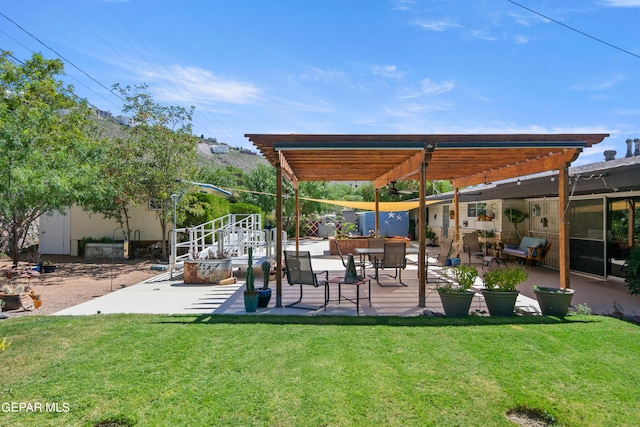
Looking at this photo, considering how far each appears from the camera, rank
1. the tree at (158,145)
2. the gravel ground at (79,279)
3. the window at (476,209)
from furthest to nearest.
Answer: the window at (476,209), the tree at (158,145), the gravel ground at (79,279)

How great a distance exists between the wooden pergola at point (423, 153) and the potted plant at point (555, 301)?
0.70 meters

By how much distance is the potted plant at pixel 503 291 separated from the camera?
530cm

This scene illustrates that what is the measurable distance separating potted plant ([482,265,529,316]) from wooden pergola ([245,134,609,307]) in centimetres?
95

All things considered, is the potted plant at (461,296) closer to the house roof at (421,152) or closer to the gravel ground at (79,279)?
the house roof at (421,152)

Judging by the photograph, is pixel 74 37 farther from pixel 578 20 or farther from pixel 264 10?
pixel 578 20

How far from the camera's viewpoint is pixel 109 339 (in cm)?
434

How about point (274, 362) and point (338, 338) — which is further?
point (338, 338)

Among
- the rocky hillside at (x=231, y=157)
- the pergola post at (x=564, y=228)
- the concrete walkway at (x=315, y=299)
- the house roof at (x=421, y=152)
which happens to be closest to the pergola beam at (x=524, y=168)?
the house roof at (x=421, y=152)

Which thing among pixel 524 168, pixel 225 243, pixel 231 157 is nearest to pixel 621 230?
pixel 524 168

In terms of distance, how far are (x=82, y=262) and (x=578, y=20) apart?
48.4 feet

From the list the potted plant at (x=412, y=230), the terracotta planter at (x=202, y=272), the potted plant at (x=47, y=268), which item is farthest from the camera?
the potted plant at (x=412, y=230)

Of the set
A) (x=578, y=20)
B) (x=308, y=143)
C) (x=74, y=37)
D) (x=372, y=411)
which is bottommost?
(x=372, y=411)

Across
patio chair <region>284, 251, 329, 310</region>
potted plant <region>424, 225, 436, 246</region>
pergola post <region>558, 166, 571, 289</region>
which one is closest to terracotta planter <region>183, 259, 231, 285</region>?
patio chair <region>284, 251, 329, 310</region>

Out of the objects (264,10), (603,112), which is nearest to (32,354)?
(264,10)
